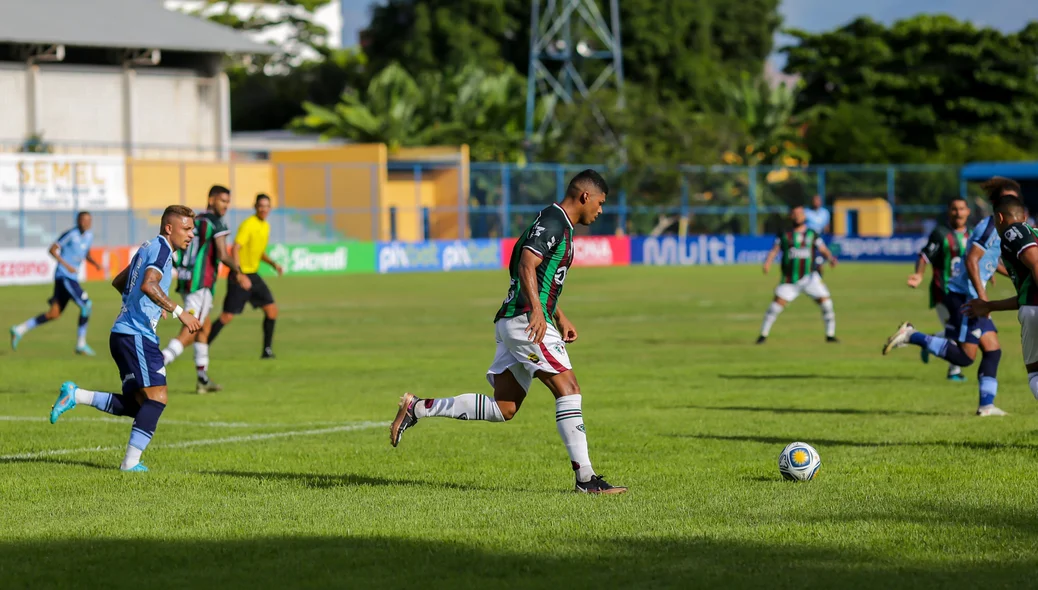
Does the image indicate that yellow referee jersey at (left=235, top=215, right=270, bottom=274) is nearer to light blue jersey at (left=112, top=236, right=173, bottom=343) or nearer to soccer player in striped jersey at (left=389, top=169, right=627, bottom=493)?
light blue jersey at (left=112, top=236, right=173, bottom=343)

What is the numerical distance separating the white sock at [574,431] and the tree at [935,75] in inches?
2673

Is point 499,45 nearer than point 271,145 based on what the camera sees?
No

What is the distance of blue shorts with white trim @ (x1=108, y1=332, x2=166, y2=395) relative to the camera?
10.1 meters

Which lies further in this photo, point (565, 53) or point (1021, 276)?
point (565, 53)

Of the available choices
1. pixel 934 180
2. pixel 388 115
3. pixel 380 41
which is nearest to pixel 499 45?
pixel 380 41

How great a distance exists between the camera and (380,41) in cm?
8044

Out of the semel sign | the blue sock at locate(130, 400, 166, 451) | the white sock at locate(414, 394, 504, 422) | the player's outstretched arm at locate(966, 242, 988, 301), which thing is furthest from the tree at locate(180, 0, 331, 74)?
the white sock at locate(414, 394, 504, 422)

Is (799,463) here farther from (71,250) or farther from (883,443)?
(71,250)

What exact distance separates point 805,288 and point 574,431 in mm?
14054

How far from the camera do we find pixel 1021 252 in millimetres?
9977

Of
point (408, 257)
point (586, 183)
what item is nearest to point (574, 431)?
point (586, 183)

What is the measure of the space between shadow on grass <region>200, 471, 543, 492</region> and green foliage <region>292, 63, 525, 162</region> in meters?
53.7

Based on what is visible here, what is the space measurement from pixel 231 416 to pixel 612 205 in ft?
153

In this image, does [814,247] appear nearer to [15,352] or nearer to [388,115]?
[15,352]
